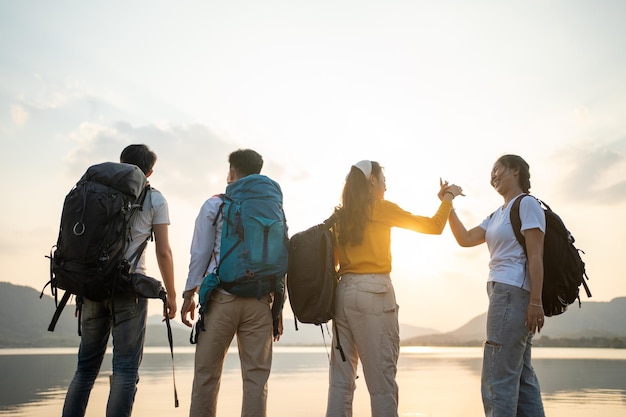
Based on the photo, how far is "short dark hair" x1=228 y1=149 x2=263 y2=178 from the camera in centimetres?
482

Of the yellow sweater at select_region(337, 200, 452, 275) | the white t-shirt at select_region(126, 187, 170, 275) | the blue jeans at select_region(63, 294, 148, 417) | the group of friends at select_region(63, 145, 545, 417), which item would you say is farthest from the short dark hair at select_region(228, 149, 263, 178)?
the blue jeans at select_region(63, 294, 148, 417)

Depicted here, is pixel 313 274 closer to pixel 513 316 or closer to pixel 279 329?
pixel 279 329

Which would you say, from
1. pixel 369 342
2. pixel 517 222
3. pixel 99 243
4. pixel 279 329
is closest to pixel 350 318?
pixel 369 342

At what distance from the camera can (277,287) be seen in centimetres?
447

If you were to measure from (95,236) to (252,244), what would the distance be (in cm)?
118

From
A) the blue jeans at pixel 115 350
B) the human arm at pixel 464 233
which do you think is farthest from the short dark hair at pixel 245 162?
the human arm at pixel 464 233

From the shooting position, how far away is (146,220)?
4625 millimetres

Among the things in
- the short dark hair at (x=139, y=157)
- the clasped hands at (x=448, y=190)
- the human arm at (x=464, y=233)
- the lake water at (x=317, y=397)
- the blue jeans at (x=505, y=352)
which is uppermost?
the short dark hair at (x=139, y=157)

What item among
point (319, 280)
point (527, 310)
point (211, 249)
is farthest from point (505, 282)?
point (211, 249)

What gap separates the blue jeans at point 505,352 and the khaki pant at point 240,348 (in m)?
1.72

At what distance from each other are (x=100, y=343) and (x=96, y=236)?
91 centimetres

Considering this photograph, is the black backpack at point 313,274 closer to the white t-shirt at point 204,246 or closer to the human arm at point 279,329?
the human arm at point 279,329

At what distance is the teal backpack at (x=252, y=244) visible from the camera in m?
4.32

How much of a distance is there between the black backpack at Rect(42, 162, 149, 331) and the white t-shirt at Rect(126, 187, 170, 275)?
10cm
